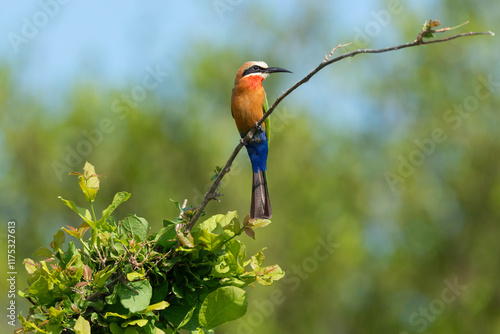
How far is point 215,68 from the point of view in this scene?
24156mm

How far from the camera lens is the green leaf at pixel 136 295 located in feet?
9.65

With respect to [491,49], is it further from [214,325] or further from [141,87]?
[214,325]

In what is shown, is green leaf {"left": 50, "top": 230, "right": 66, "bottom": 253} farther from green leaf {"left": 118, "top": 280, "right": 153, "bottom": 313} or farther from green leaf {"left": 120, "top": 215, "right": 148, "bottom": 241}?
green leaf {"left": 118, "top": 280, "right": 153, "bottom": 313}

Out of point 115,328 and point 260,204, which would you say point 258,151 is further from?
point 115,328

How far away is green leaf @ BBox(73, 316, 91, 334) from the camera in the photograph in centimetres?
285

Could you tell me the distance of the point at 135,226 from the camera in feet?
10.6

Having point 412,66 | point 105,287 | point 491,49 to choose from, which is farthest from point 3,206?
point 105,287

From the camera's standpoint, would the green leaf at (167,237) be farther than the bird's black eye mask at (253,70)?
No

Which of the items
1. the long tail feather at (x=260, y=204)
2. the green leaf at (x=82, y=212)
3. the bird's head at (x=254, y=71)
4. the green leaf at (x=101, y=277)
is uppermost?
the bird's head at (x=254, y=71)

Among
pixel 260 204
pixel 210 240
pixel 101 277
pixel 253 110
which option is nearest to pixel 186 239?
pixel 210 240

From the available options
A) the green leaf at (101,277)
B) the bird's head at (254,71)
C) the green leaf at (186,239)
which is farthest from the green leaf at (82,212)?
the bird's head at (254,71)

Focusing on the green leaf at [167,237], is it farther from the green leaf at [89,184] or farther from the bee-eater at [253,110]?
the bee-eater at [253,110]

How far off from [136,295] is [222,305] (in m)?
0.44

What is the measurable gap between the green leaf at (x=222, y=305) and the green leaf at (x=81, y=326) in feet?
1.87
